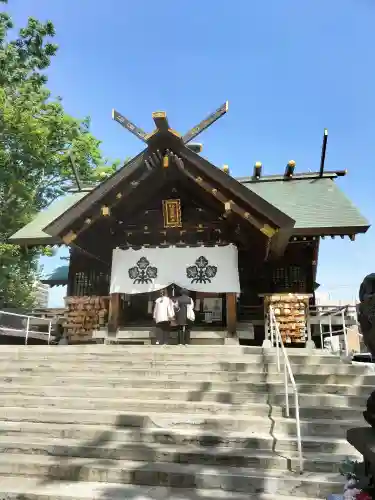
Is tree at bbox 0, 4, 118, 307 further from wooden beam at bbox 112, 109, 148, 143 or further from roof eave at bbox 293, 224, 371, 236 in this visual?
roof eave at bbox 293, 224, 371, 236

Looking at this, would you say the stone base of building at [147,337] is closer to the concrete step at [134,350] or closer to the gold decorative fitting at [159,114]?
the concrete step at [134,350]

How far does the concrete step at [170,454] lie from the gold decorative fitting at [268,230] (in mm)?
5905

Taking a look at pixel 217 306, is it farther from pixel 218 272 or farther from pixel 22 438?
pixel 22 438

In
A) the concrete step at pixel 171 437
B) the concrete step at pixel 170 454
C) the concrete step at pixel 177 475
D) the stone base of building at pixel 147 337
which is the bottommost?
the concrete step at pixel 177 475

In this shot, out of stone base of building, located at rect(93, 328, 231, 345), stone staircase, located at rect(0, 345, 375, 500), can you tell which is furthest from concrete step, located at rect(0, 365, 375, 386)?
stone base of building, located at rect(93, 328, 231, 345)

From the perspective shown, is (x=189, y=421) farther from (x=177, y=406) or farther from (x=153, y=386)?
(x=153, y=386)

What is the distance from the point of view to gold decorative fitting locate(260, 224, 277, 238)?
406 inches

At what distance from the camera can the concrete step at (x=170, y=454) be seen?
4.99m

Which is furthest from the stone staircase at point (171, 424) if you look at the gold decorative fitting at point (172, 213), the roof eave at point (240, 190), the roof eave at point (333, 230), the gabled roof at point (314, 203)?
the gabled roof at point (314, 203)

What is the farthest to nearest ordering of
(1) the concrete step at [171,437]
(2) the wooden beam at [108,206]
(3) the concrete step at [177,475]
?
(2) the wooden beam at [108,206]
(1) the concrete step at [171,437]
(3) the concrete step at [177,475]

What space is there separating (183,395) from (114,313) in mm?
5043

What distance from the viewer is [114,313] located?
11453 mm

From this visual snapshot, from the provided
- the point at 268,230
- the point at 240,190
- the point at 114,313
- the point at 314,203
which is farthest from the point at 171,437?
the point at 314,203

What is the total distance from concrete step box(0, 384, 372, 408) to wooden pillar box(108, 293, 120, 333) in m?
3.93
